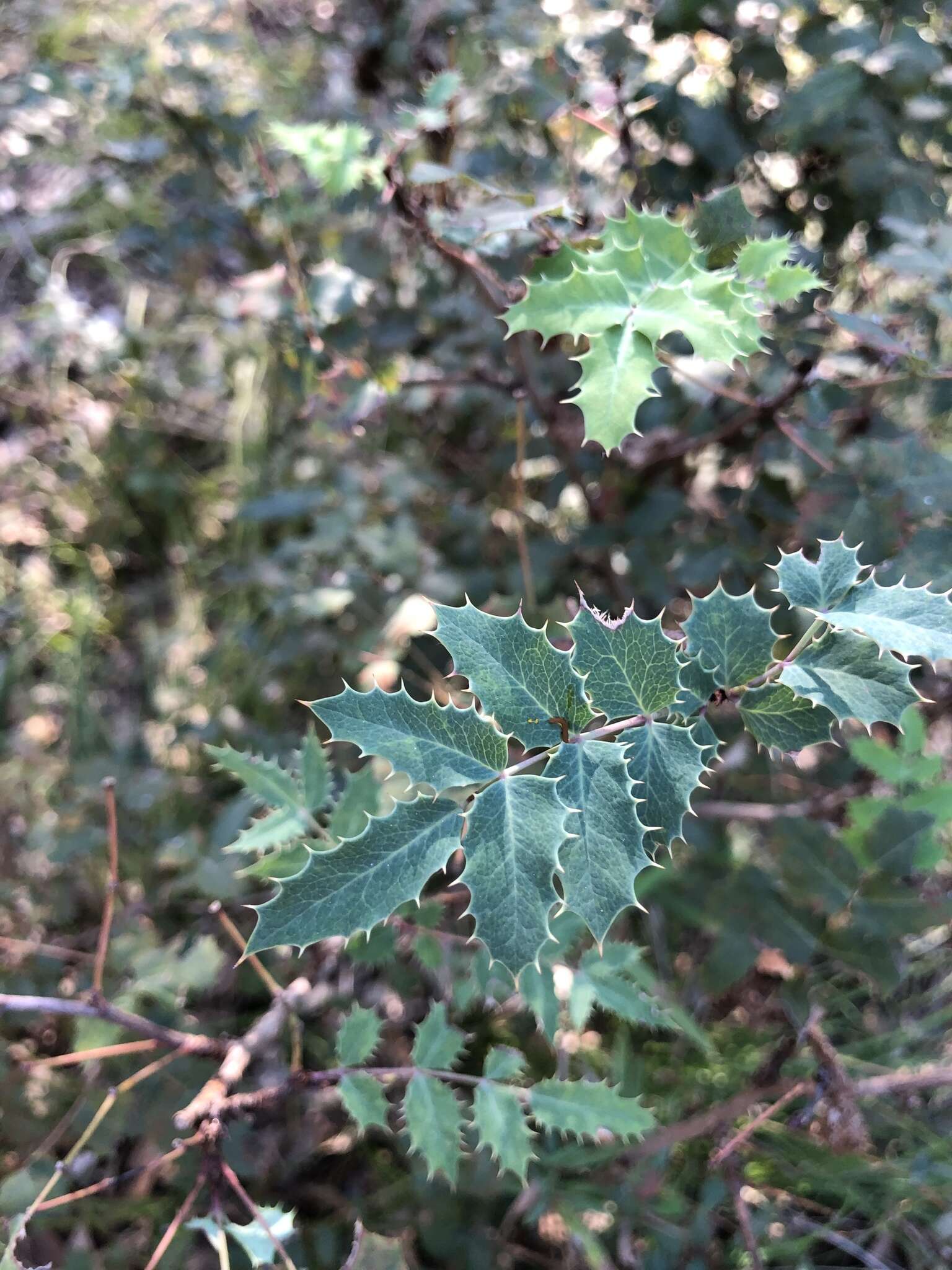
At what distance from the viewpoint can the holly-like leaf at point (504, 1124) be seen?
3.11 ft

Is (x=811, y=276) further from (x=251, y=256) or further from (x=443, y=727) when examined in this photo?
(x=251, y=256)

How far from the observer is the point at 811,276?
919mm

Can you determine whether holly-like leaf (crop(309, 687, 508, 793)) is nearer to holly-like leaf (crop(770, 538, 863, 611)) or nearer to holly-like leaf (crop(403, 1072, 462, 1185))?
holly-like leaf (crop(770, 538, 863, 611))

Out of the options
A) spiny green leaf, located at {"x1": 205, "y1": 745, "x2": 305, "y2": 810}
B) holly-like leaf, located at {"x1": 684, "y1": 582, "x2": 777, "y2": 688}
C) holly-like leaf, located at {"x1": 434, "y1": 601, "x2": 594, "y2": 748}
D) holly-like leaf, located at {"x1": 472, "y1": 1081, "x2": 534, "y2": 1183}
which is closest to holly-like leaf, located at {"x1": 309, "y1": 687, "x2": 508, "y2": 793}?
holly-like leaf, located at {"x1": 434, "y1": 601, "x2": 594, "y2": 748}

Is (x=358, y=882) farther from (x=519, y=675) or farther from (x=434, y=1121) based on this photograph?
(x=434, y=1121)

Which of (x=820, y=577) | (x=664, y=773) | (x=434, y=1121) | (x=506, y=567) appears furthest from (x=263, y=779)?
(x=506, y=567)

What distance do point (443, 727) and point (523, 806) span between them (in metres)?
0.10

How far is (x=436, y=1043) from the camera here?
3.35ft

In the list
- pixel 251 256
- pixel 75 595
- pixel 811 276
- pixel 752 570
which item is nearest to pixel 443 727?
pixel 811 276

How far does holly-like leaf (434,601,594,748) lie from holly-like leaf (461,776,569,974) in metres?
0.06

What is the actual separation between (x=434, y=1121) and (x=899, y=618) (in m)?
0.73

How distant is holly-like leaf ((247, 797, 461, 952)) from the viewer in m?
0.66

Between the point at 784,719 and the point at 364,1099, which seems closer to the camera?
the point at 784,719

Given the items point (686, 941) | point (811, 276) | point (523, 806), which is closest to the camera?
point (523, 806)
